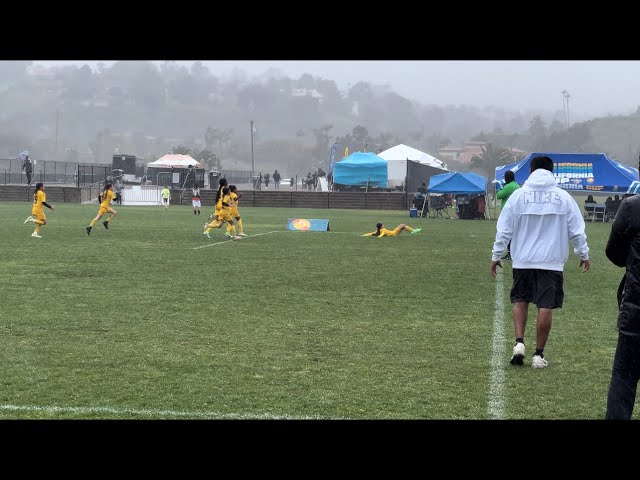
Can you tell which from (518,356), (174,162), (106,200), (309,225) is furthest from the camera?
(174,162)

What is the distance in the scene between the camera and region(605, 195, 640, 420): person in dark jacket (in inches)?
207

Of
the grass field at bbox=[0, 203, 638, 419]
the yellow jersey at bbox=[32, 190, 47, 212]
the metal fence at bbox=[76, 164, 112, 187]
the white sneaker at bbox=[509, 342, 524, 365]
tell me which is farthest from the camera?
the metal fence at bbox=[76, 164, 112, 187]

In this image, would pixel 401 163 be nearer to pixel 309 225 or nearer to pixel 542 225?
pixel 309 225

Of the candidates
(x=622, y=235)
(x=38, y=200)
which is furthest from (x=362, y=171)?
(x=622, y=235)

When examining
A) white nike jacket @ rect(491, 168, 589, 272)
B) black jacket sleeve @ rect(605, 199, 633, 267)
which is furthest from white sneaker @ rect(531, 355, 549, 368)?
black jacket sleeve @ rect(605, 199, 633, 267)

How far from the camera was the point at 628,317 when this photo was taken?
527 centimetres

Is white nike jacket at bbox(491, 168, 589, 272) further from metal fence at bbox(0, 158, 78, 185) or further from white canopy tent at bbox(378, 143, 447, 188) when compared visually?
metal fence at bbox(0, 158, 78, 185)

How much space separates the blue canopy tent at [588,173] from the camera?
40969 millimetres

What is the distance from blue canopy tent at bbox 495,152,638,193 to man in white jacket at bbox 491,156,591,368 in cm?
3277

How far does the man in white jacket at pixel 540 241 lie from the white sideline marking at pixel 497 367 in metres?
0.30

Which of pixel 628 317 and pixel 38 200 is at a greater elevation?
pixel 628 317

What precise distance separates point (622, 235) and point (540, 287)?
8.94 ft

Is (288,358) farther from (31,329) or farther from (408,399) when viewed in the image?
(31,329)
